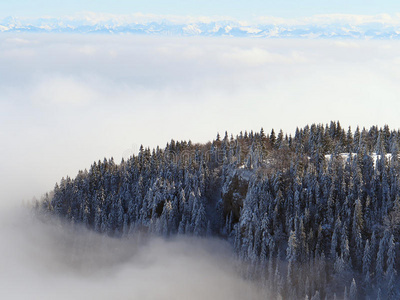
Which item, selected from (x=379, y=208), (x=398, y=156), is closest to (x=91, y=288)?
(x=379, y=208)

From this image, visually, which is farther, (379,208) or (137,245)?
(137,245)

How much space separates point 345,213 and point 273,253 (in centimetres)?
2947

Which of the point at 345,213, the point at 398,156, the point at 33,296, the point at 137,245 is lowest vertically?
the point at 33,296

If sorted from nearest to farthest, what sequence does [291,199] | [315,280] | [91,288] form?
[315,280] → [291,199] → [91,288]

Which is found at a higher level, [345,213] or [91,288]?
[345,213]

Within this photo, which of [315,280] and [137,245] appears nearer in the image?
[315,280]

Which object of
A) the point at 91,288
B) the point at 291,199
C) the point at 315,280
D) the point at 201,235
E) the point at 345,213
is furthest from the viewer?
the point at 201,235

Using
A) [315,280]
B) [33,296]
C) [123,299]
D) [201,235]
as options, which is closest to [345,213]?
[315,280]

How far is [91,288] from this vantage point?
180 metres

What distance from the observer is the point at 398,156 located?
554ft

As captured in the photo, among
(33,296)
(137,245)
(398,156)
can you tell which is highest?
(398,156)

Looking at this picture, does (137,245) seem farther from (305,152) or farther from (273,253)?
(305,152)

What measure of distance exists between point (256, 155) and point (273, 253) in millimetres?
43441

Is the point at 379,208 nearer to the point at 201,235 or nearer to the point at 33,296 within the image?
the point at 201,235
